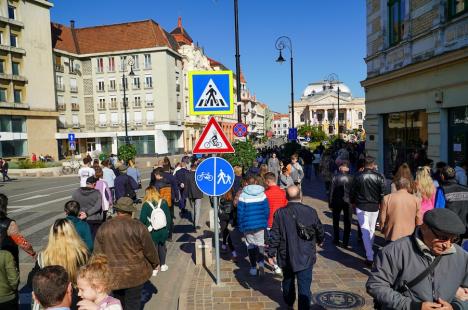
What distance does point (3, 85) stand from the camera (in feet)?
123

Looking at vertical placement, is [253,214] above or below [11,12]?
below

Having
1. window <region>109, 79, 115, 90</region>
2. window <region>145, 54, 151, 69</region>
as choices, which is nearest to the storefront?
window <region>145, 54, 151, 69</region>

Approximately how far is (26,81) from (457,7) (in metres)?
42.0

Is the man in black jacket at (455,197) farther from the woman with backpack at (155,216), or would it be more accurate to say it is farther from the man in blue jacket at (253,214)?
the woman with backpack at (155,216)

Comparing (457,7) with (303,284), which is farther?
(457,7)

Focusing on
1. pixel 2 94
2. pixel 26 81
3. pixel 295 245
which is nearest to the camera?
pixel 295 245

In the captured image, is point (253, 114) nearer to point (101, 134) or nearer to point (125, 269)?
point (101, 134)

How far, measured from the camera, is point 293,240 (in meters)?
4.48

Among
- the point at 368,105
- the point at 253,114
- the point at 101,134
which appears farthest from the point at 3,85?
the point at 253,114

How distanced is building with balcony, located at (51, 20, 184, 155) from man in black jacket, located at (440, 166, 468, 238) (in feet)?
153

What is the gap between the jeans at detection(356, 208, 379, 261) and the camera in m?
6.45

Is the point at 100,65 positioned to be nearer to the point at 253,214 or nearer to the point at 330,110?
the point at 253,214

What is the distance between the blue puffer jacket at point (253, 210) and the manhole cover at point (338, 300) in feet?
4.64

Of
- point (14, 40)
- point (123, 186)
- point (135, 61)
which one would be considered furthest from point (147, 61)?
point (123, 186)
